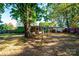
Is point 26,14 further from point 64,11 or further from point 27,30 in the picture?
point 64,11

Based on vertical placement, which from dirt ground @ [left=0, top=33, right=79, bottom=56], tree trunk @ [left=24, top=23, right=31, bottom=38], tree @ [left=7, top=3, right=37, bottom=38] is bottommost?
dirt ground @ [left=0, top=33, right=79, bottom=56]

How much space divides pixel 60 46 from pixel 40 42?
0.83 feet

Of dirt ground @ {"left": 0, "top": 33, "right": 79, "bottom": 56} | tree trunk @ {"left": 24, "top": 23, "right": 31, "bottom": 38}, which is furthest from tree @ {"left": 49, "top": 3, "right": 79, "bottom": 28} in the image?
tree trunk @ {"left": 24, "top": 23, "right": 31, "bottom": 38}

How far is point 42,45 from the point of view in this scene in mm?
2693

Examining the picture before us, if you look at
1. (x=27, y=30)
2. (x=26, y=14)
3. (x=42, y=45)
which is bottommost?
(x=42, y=45)

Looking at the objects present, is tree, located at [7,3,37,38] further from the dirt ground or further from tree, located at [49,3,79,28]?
tree, located at [49,3,79,28]

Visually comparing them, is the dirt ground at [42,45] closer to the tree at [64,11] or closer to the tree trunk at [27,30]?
the tree trunk at [27,30]

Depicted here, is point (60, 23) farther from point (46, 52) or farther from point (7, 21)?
point (7, 21)

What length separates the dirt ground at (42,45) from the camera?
2.66m

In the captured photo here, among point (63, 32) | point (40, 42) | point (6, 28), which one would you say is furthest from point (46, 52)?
point (6, 28)

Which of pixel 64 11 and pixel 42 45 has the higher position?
pixel 64 11

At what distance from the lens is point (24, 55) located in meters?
2.66

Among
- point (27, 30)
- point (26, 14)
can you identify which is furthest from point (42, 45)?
point (26, 14)

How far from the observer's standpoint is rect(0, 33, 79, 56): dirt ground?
2660 mm
